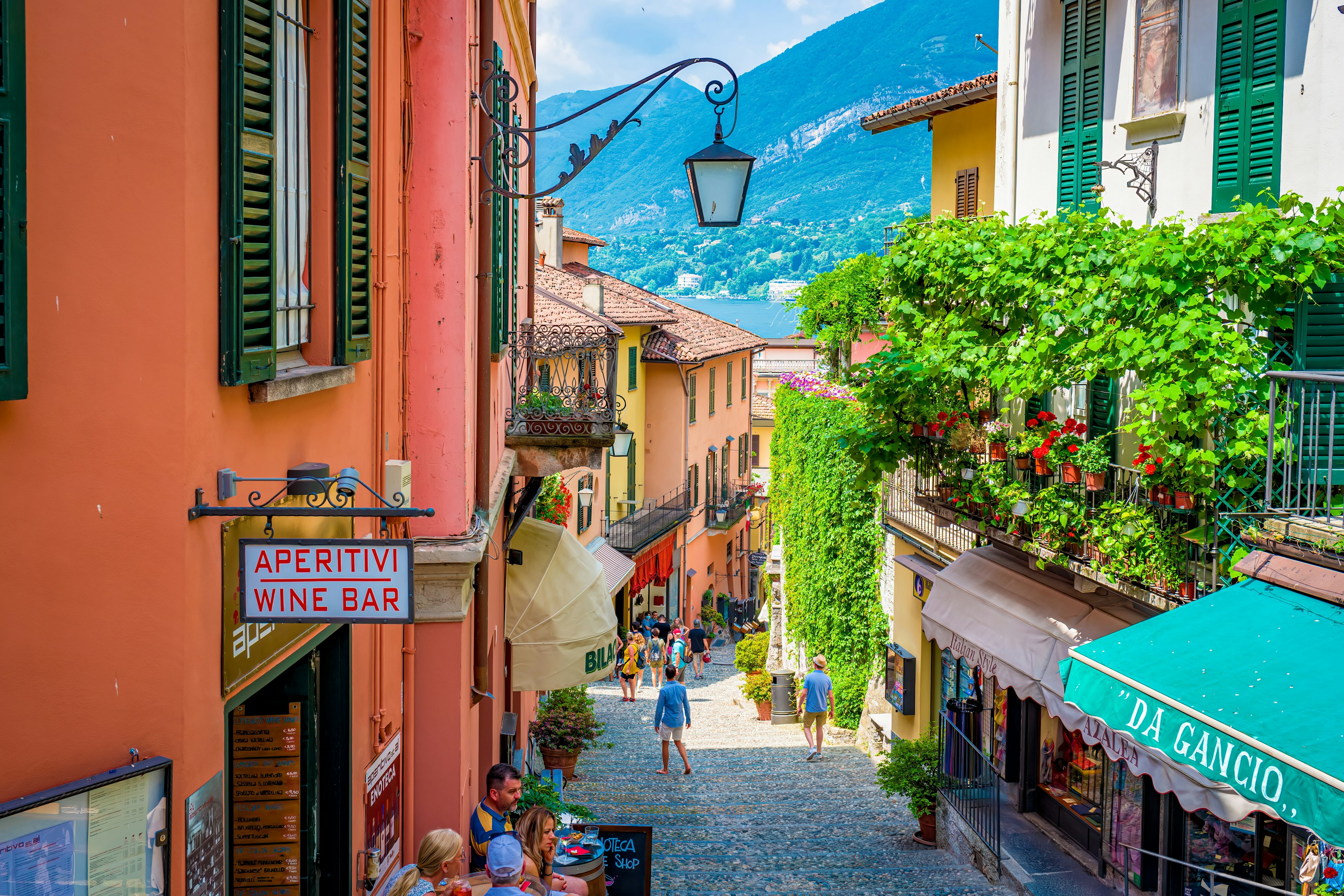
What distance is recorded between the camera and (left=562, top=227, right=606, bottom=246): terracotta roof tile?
37.2m

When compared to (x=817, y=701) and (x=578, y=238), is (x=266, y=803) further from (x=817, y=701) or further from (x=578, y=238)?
(x=578, y=238)

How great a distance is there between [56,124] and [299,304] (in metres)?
1.67

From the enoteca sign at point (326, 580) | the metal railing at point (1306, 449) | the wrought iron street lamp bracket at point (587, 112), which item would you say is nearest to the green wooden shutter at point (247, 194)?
the enoteca sign at point (326, 580)

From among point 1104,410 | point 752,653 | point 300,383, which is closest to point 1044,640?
point 1104,410

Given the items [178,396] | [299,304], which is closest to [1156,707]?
[299,304]

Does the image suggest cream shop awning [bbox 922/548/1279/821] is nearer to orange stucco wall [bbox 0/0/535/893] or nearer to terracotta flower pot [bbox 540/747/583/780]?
terracotta flower pot [bbox 540/747/583/780]

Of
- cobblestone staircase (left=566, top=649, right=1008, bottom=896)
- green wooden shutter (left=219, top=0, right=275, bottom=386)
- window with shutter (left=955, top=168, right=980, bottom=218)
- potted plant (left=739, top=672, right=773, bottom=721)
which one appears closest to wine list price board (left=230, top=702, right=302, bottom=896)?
green wooden shutter (left=219, top=0, right=275, bottom=386)

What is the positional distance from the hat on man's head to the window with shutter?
1453cm

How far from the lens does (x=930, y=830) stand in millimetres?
12859

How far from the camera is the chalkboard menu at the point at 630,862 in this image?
886 cm

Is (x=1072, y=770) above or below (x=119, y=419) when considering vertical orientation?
below

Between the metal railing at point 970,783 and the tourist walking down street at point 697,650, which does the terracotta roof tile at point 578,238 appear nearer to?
the tourist walking down street at point 697,650

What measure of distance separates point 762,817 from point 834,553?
706 centimetres

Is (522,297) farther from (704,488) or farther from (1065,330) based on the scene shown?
(704,488)
